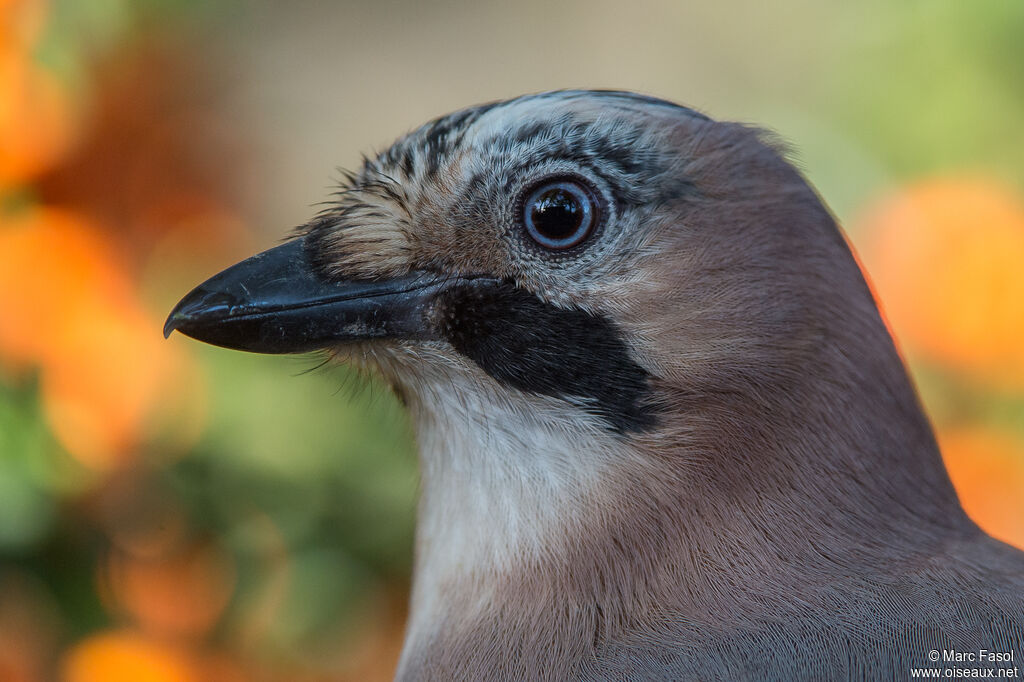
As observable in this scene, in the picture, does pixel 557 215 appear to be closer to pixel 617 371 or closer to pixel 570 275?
pixel 570 275

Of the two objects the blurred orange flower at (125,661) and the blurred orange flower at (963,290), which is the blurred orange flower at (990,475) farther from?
the blurred orange flower at (125,661)

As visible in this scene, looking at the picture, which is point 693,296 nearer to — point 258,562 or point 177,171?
point 258,562

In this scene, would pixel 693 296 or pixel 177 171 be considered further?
pixel 177 171

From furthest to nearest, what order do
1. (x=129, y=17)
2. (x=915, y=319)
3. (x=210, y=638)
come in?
1. (x=915, y=319)
2. (x=129, y=17)
3. (x=210, y=638)

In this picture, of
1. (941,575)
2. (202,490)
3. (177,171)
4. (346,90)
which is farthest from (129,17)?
(346,90)

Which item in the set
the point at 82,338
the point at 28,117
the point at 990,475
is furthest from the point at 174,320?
the point at 990,475

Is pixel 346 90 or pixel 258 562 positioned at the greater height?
pixel 346 90

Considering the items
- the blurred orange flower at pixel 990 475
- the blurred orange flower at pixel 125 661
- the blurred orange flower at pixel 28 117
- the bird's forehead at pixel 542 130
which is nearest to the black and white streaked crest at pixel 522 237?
the bird's forehead at pixel 542 130
